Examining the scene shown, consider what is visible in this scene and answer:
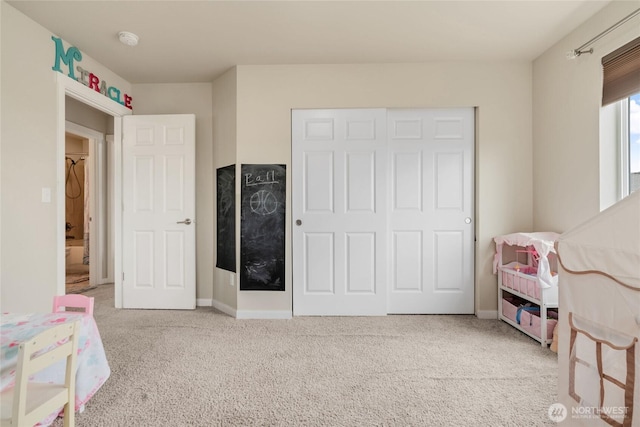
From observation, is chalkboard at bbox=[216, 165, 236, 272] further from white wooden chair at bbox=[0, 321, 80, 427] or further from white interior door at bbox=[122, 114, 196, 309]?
white wooden chair at bbox=[0, 321, 80, 427]

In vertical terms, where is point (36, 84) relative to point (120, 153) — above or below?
above

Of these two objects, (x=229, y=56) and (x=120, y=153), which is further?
(x=120, y=153)

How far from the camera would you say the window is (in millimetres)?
2189

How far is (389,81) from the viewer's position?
3152 mm

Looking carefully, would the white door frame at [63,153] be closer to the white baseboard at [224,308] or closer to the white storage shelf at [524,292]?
the white baseboard at [224,308]

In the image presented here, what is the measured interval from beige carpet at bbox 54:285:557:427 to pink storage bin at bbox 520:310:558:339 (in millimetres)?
107

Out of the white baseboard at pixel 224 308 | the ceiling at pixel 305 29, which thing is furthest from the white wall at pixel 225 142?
the ceiling at pixel 305 29

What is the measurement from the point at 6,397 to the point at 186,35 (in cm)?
269

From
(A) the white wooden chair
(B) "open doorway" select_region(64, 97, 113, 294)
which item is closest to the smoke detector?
(B) "open doorway" select_region(64, 97, 113, 294)

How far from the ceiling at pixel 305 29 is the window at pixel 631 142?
787mm

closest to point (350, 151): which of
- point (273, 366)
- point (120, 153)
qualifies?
point (273, 366)

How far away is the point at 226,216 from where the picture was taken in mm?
3332

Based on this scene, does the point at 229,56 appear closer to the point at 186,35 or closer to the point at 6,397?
the point at 186,35

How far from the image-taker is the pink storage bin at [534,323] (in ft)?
7.98
